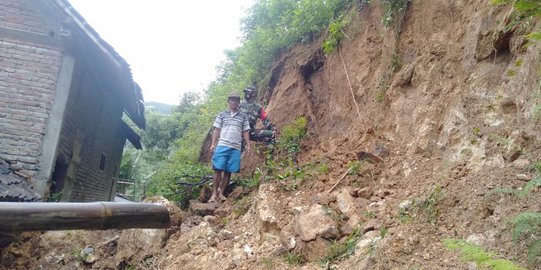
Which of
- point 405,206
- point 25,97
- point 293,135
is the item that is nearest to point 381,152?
point 405,206

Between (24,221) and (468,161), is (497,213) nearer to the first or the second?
(468,161)

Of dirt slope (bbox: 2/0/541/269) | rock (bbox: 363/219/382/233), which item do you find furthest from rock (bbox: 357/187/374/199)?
rock (bbox: 363/219/382/233)

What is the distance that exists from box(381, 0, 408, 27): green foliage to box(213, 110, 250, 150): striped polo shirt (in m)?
2.84

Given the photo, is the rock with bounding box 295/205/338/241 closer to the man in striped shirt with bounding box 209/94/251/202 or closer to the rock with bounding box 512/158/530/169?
the rock with bounding box 512/158/530/169

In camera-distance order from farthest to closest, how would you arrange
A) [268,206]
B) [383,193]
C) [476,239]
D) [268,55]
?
[268,55] → [268,206] → [383,193] → [476,239]

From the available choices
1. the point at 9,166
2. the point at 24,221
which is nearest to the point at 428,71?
the point at 24,221

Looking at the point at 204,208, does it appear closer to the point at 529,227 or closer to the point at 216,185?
the point at 216,185

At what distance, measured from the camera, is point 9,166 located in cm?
678

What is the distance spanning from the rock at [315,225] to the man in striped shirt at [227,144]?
2.28m

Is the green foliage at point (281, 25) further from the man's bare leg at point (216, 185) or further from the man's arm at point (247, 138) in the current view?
the man's bare leg at point (216, 185)

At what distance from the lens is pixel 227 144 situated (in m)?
6.61

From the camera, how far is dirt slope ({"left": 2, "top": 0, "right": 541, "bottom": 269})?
11.6ft

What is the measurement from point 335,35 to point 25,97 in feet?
19.4

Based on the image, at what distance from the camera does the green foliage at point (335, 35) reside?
23.2 ft
